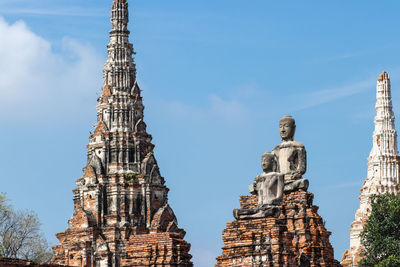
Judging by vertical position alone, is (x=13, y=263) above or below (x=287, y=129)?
below

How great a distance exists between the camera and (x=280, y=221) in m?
23.1

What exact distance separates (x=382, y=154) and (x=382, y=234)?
33.6 m

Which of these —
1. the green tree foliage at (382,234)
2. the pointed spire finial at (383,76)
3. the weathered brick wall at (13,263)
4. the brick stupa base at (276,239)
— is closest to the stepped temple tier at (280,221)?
the brick stupa base at (276,239)

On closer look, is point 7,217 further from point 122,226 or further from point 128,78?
point 128,78

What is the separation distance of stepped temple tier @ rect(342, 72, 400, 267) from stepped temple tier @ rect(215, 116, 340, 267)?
221ft

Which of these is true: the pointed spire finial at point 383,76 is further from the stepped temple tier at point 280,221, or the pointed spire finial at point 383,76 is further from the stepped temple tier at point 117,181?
the stepped temple tier at point 280,221

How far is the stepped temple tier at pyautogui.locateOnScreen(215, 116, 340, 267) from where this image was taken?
22781 mm

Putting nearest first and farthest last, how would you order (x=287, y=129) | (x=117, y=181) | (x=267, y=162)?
(x=267, y=162), (x=287, y=129), (x=117, y=181)

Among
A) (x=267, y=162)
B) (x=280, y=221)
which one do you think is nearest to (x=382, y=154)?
(x=267, y=162)

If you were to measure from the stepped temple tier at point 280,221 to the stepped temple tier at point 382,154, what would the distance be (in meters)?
67.4

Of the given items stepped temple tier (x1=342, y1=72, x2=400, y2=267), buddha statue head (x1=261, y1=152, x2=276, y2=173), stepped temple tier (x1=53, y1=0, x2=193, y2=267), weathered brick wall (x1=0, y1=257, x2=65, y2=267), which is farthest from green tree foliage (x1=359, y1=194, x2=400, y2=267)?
weathered brick wall (x1=0, y1=257, x2=65, y2=267)

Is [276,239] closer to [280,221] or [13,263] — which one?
[280,221]

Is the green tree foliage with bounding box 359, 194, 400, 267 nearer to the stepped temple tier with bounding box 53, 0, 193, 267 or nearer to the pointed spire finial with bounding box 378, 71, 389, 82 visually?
Result: the stepped temple tier with bounding box 53, 0, 193, 267

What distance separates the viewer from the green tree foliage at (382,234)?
198ft
